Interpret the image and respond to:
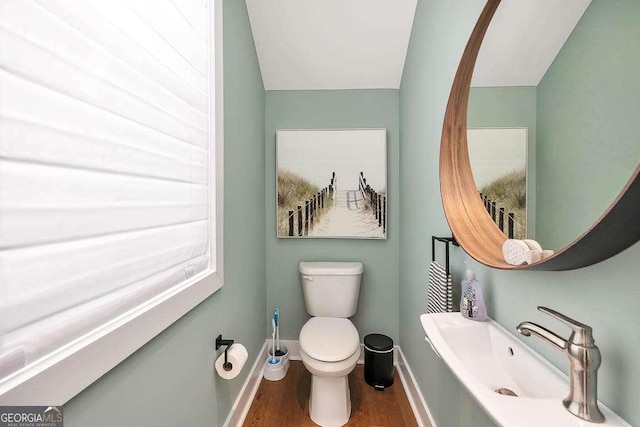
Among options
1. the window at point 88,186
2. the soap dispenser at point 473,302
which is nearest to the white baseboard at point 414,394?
the soap dispenser at point 473,302

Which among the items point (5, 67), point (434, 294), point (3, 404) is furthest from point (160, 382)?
point (434, 294)

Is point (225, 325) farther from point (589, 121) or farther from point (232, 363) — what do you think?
point (589, 121)

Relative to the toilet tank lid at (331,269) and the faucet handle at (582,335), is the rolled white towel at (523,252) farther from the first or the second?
the toilet tank lid at (331,269)

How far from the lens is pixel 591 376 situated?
55cm

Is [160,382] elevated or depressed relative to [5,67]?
depressed

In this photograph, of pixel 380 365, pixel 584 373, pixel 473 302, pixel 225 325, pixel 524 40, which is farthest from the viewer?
pixel 380 365

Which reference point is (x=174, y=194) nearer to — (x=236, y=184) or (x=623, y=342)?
(x=236, y=184)

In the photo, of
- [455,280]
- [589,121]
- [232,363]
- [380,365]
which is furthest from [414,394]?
[589,121]

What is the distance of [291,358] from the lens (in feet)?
7.06

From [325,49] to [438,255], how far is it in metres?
1.52

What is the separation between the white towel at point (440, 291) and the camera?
112 centimetres

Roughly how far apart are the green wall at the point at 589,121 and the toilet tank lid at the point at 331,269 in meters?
Answer: 1.34

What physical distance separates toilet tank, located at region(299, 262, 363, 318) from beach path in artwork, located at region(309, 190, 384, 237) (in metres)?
0.26

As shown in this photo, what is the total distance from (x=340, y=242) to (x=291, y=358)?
0.95 meters
